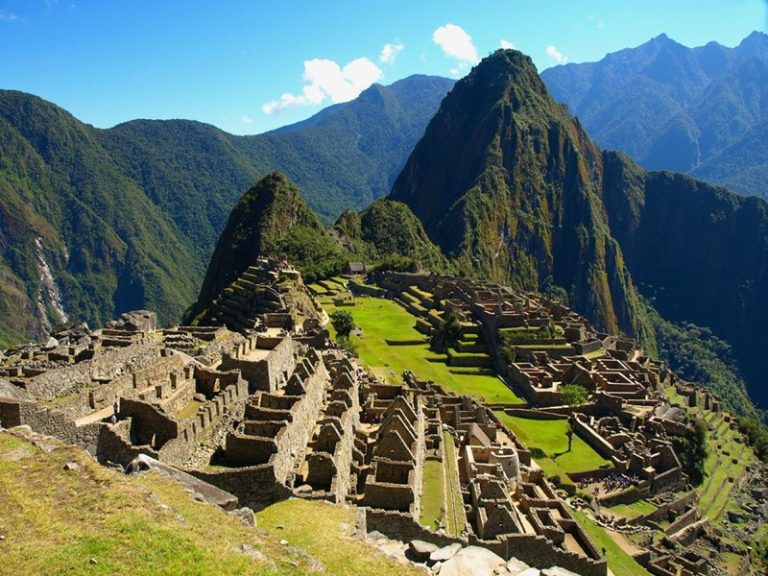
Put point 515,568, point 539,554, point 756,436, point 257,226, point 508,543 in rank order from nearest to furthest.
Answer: point 515,568 < point 508,543 < point 539,554 < point 756,436 < point 257,226

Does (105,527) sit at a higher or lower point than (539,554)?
higher

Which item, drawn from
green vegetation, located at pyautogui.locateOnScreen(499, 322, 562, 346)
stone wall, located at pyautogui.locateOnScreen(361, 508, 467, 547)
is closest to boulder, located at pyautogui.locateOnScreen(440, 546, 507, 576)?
stone wall, located at pyautogui.locateOnScreen(361, 508, 467, 547)

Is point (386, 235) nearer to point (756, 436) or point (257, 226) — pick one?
point (257, 226)

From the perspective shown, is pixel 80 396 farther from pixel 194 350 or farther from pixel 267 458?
pixel 194 350

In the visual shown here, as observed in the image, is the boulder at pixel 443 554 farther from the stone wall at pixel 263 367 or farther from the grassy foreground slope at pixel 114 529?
the stone wall at pixel 263 367

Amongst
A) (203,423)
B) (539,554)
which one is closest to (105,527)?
(203,423)

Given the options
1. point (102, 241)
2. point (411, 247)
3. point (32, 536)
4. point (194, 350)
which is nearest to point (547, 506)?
point (194, 350)

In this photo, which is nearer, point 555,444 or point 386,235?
point 555,444

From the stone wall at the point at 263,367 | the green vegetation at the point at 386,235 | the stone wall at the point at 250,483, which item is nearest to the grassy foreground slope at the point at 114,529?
the stone wall at the point at 250,483
